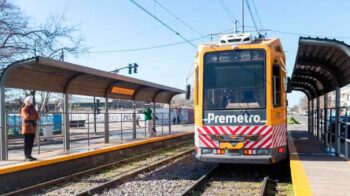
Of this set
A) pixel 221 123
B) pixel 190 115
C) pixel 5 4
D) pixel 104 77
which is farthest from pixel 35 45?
pixel 190 115

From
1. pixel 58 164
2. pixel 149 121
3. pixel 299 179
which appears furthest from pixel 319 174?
pixel 149 121

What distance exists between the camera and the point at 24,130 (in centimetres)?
1074

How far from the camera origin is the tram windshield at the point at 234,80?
33.0 ft

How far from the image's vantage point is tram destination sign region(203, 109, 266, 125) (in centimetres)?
995

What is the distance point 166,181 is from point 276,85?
3657mm

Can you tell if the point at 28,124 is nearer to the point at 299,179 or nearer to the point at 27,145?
the point at 27,145

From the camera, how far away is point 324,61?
1217 centimetres

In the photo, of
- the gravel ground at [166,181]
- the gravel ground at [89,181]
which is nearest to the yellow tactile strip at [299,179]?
the gravel ground at [166,181]

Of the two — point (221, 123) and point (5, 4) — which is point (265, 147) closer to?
point (221, 123)

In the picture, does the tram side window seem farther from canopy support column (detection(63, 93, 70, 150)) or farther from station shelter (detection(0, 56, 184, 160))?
canopy support column (detection(63, 93, 70, 150))

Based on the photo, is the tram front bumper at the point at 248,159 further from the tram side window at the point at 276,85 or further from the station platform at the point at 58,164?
the station platform at the point at 58,164

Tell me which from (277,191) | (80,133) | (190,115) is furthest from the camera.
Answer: (190,115)

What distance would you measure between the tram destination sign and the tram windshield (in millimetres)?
127

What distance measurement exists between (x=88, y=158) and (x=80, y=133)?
619 cm
